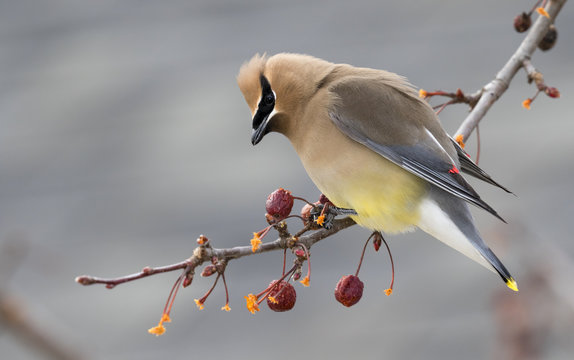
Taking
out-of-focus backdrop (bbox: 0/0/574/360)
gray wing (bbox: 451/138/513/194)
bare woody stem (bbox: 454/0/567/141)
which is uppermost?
bare woody stem (bbox: 454/0/567/141)

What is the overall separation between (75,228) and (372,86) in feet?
10.7

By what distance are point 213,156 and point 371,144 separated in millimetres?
3147

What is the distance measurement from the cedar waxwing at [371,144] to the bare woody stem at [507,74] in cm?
13

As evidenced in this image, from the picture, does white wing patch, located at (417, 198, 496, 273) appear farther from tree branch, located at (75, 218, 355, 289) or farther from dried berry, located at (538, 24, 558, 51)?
dried berry, located at (538, 24, 558, 51)

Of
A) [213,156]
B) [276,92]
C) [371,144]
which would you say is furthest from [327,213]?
[213,156]

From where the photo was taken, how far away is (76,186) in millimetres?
6008

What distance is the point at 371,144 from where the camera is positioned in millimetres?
2852

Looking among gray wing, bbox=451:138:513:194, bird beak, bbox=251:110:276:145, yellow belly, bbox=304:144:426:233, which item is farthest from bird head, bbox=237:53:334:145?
gray wing, bbox=451:138:513:194

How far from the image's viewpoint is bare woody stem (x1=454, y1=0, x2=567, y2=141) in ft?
9.31

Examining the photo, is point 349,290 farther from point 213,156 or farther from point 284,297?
point 213,156

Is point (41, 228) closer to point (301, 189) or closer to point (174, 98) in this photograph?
point (174, 98)

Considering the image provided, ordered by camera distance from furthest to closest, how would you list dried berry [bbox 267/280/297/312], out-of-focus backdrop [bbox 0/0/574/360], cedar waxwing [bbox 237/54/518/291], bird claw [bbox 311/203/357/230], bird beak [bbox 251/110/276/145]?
out-of-focus backdrop [bbox 0/0/574/360]
bird beak [bbox 251/110/276/145]
cedar waxwing [bbox 237/54/518/291]
bird claw [bbox 311/203/357/230]
dried berry [bbox 267/280/297/312]

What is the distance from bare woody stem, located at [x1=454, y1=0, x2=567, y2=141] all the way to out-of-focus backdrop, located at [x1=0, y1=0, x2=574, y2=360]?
115 cm

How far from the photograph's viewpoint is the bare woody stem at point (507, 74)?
9.31 ft
